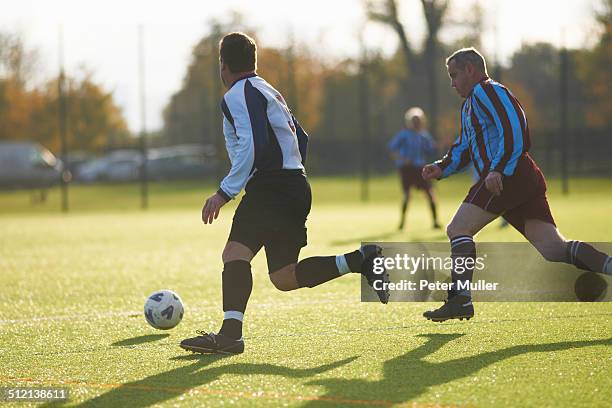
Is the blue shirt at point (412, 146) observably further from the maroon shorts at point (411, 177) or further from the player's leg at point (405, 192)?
the player's leg at point (405, 192)

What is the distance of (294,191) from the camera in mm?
6062

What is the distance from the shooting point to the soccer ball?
6684 millimetres

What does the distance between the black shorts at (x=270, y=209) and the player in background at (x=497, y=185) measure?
3.75 feet

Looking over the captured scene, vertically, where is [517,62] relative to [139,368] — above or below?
above

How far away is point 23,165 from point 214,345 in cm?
4290

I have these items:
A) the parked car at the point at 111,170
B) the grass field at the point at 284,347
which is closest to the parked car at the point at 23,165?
the parked car at the point at 111,170

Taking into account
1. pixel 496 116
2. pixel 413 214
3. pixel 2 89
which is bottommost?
pixel 413 214

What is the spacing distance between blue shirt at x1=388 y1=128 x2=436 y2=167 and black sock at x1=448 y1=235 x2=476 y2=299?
10392 millimetres

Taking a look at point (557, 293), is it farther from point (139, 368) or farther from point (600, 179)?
point (600, 179)

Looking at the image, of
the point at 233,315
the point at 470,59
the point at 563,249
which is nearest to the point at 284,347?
the point at 233,315

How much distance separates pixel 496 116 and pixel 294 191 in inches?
56.0

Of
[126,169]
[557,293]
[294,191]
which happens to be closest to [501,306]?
[557,293]

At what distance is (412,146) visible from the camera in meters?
17.0

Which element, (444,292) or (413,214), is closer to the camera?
(444,292)
